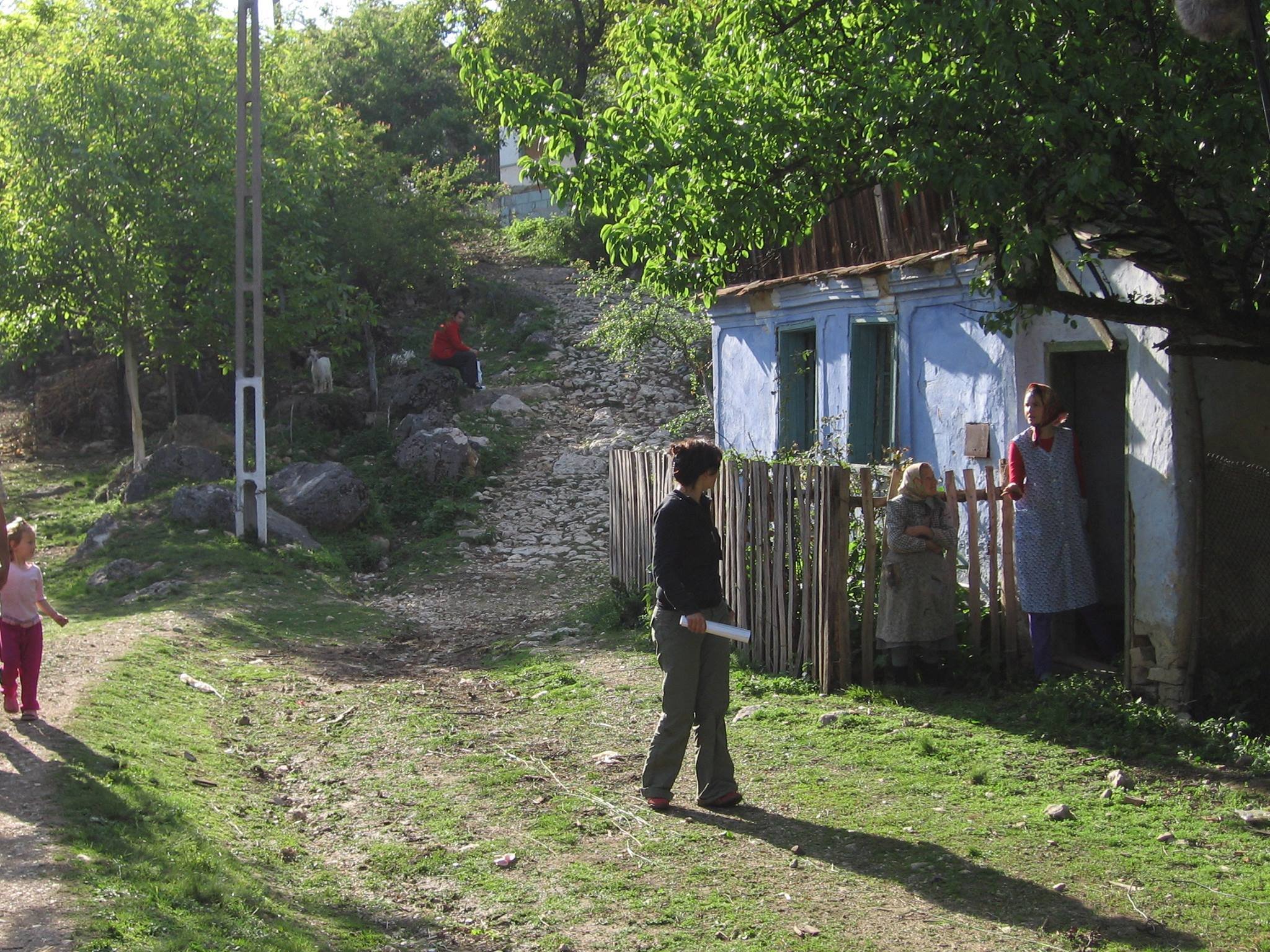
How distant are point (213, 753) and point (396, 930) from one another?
2.87 metres

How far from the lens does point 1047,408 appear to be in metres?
7.62

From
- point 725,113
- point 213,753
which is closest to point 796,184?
point 725,113

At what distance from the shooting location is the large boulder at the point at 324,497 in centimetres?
1608

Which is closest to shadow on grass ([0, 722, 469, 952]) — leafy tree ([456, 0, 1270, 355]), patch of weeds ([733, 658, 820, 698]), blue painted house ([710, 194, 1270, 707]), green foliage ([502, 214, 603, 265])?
patch of weeds ([733, 658, 820, 698])

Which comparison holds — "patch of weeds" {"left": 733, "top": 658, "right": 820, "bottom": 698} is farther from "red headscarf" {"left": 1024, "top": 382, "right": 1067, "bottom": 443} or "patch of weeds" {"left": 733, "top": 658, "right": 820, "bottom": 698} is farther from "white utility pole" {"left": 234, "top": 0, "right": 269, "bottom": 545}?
"white utility pole" {"left": 234, "top": 0, "right": 269, "bottom": 545}

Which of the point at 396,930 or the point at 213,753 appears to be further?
the point at 213,753

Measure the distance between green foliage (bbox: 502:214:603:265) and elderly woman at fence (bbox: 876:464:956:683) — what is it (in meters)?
25.0

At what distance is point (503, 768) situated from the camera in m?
6.77

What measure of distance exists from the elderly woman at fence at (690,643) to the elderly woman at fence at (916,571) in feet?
7.22

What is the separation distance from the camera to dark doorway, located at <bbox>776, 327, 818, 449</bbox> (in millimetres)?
12219

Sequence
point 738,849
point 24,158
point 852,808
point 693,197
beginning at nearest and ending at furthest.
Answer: point 738,849 < point 852,808 < point 693,197 < point 24,158

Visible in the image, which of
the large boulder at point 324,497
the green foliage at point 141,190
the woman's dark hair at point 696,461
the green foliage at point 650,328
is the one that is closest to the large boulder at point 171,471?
the large boulder at point 324,497

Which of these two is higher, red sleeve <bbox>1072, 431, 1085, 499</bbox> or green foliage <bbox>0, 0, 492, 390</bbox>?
green foliage <bbox>0, 0, 492, 390</bbox>

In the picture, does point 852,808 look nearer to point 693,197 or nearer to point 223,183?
point 693,197
